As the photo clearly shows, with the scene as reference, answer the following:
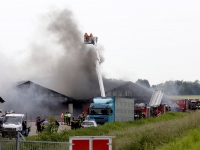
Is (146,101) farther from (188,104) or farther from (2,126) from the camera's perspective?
(2,126)

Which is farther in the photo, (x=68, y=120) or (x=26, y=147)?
(x=68, y=120)

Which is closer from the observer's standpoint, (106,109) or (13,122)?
(13,122)

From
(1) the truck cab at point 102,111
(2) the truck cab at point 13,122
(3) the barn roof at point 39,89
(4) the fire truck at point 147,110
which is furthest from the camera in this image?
(3) the barn roof at point 39,89

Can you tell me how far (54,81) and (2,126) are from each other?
34.8 metres

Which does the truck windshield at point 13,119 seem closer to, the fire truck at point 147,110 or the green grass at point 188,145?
the green grass at point 188,145

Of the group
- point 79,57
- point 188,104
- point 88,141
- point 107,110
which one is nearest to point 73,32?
point 79,57

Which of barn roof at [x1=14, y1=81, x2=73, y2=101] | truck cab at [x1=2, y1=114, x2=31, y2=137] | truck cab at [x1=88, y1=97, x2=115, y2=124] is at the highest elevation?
barn roof at [x1=14, y1=81, x2=73, y2=101]

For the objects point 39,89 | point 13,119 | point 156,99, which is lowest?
point 13,119

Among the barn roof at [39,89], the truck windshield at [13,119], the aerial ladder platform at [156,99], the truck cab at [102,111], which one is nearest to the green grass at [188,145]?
the truck windshield at [13,119]

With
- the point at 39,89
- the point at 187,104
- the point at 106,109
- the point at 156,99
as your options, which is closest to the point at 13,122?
the point at 106,109

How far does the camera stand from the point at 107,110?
41.4 metres

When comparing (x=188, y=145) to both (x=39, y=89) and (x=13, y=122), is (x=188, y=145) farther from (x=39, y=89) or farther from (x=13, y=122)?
(x=39, y=89)

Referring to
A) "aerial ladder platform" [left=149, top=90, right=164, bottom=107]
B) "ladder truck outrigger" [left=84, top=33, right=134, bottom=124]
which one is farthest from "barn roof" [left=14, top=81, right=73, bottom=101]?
"ladder truck outrigger" [left=84, top=33, right=134, bottom=124]

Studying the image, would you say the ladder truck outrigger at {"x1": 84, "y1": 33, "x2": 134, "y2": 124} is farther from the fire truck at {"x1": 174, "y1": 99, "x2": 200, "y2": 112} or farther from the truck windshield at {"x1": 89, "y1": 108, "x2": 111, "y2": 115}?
the fire truck at {"x1": 174, "y1": 99, "x2": 200, "y2": 112}
